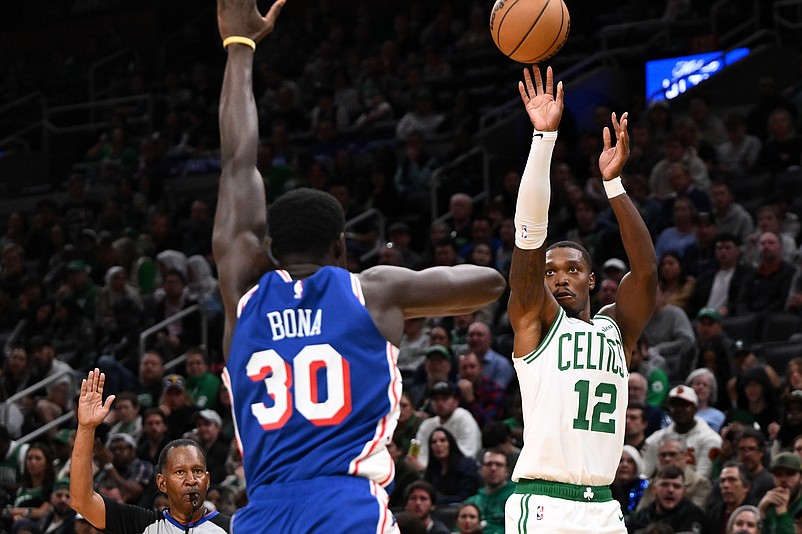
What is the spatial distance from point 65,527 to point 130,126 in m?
11.9

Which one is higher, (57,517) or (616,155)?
(616,155)

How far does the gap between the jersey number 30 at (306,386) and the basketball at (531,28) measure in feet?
8.68

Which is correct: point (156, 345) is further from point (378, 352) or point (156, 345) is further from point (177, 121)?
point (378, 352)

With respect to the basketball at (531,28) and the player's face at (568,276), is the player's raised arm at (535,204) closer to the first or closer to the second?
the player's face at (568,276)

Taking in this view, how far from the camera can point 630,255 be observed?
648cm

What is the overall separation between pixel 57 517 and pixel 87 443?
5958 mm

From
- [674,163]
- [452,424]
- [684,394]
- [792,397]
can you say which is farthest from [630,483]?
[674,163]

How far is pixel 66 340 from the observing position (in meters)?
16.9

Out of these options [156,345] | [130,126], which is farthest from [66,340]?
[130,126]

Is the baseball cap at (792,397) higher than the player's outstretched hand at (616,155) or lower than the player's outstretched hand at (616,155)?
lower

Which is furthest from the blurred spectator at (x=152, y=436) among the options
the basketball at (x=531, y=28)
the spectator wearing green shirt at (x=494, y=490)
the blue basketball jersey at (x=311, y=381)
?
the blue basketball jersey at (x=311, y=381)

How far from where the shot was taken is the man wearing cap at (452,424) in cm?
1147

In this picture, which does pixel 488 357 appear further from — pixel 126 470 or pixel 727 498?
pixel 727 498

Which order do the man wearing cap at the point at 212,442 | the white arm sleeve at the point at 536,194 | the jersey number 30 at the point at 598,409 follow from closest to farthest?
the white arm sleeve at the point at 536,194, the jersey number 30 at the point at 598,409, the man wearing cap at the point at 212,442
